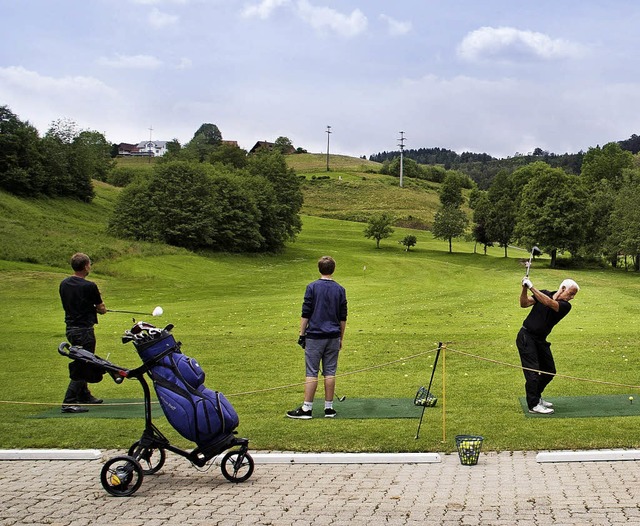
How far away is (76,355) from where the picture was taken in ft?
26.6

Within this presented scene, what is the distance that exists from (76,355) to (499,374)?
9233 millimetres

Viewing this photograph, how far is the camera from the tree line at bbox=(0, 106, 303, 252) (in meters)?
75.2

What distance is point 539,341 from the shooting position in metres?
11.4

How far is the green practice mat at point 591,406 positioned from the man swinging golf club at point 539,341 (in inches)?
8.9

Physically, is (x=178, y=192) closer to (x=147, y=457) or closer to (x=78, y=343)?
(x=78, y=343)

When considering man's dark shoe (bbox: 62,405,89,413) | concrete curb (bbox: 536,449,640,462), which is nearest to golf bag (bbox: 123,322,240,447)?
concrete curb (bbox: 536,449,640,462)

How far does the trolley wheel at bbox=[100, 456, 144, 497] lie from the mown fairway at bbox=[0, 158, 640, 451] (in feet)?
7.25

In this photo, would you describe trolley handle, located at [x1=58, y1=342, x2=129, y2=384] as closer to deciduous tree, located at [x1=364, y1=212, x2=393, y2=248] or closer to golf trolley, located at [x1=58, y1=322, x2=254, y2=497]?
golf trolley, located at [x1=58, y1=322, x2=254, y2=497]

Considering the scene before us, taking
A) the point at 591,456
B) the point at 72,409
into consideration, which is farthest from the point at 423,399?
the point at 72,409

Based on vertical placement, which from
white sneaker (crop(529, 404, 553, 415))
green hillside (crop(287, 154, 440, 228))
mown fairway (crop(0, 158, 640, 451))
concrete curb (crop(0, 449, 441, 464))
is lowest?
mown fairway (crop(0, 158, 640, 451))

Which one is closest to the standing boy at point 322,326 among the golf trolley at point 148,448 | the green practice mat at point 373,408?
the green practice mat at point 373,408

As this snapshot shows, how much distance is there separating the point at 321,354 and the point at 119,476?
166 inches

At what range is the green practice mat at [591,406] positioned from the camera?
11.0 metres

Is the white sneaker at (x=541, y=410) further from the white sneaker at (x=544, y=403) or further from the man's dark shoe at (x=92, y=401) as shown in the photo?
the man's dark shoe at (x=92, y=401)
